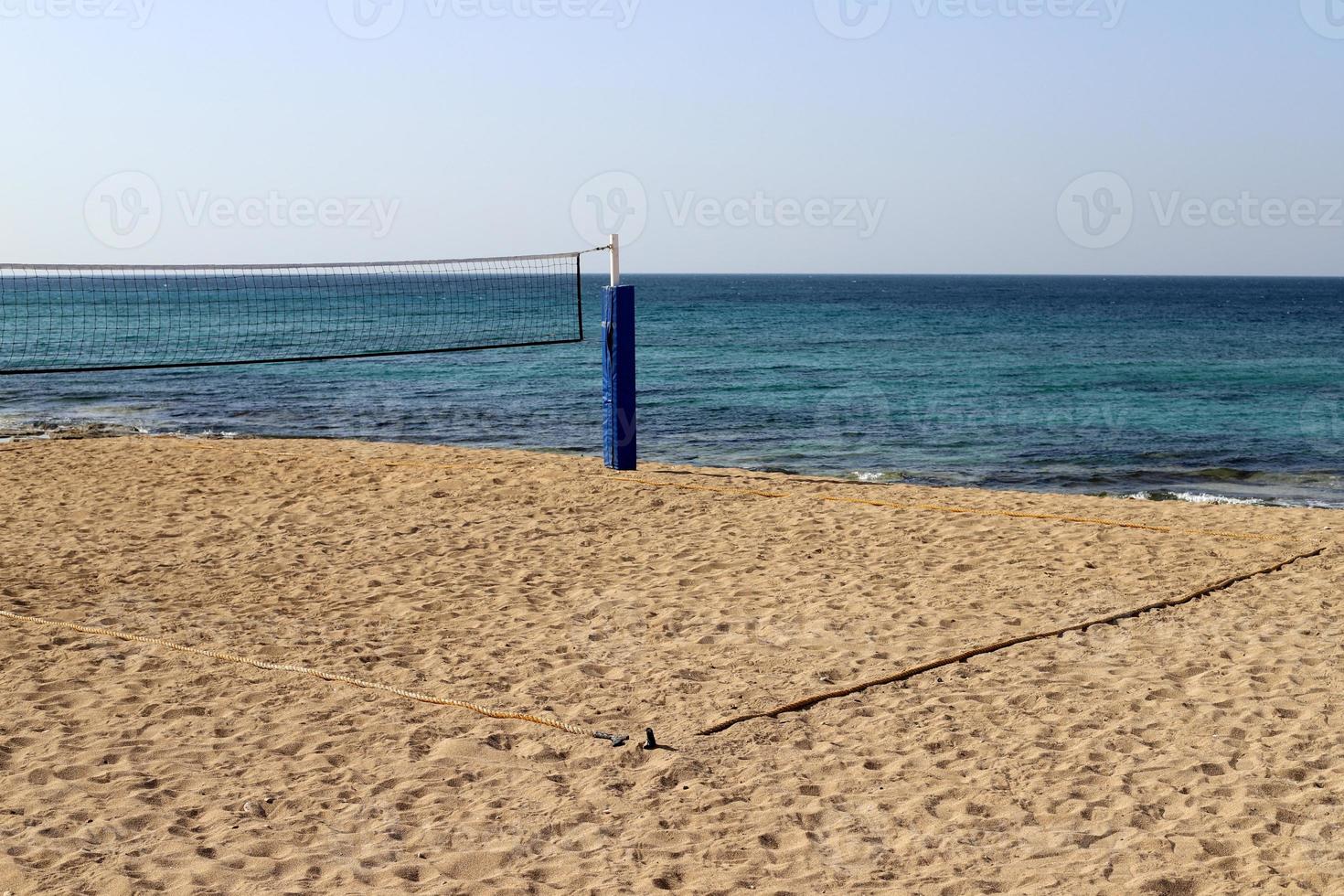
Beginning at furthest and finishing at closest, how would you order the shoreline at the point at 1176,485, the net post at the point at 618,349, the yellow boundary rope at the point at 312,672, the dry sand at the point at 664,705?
1. the shoreline at the point at 1176,485
2. the net post at the point at 618,349
3. the yellow boundary rope at the point at 312,672
4. the dry sand at the point at 664,705

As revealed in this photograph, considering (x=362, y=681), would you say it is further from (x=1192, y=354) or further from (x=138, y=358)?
(x=1192, y=354)

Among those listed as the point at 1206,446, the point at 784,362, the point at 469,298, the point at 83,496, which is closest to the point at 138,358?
the point at 784,362

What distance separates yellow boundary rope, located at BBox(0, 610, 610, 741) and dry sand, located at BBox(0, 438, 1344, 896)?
72mm

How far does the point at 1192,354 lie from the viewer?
106ft

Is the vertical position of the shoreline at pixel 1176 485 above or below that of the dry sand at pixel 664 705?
below

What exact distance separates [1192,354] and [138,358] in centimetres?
2828

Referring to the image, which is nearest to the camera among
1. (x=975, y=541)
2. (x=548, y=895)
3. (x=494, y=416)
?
(x=548, y=895)

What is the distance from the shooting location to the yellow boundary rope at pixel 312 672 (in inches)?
189

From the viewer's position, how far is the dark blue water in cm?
1464

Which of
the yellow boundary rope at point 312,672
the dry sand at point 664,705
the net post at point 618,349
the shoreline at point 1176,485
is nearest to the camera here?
the dry sand at point 664,705

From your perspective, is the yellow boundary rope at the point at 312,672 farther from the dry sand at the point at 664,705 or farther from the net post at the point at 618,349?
the net post at the point at 618,349

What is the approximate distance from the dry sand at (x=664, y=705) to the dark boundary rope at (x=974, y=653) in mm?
75

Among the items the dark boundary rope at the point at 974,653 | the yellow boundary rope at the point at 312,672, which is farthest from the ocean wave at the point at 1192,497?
the yellow boundary rope at the point at 312,672

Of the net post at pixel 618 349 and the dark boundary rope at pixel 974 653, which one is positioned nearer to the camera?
the dark boundary rope at pixel 974 653
